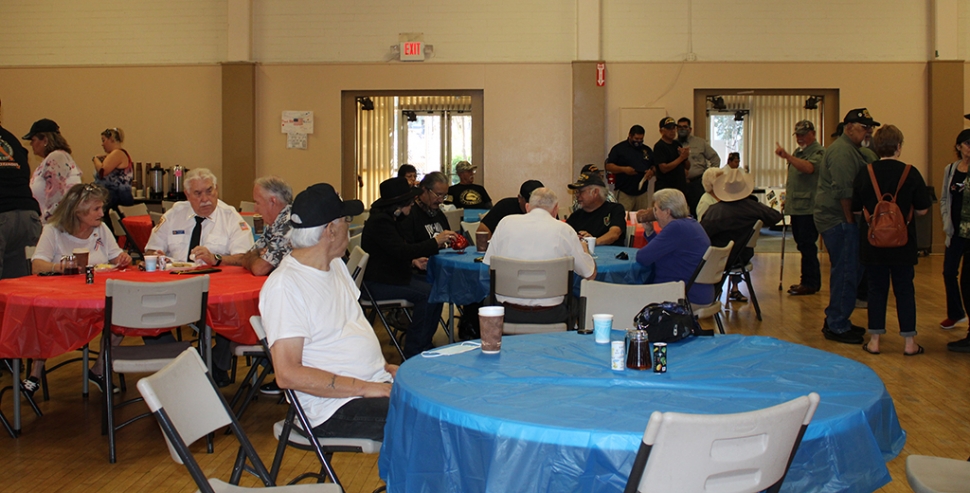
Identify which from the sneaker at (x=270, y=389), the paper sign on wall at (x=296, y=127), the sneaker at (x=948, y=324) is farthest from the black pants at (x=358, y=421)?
the paper sign on wall at (x=296, y=127)

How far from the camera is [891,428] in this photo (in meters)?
2.41

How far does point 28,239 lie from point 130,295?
2684 mm

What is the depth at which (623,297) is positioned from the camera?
363 cm

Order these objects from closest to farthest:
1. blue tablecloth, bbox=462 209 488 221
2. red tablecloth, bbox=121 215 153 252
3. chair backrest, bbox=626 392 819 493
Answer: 1. chair backrest, bbox=626 392 819 493
2. red tablecloth, bbox=121 215 153 252
3. blue tablecloth, bbox=462 209 488 221

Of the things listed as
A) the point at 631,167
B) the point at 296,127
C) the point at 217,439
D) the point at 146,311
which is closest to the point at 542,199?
the point at 217,439

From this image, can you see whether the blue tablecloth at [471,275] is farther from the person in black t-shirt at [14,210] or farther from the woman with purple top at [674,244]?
the person in black t-shirt at [14,210]

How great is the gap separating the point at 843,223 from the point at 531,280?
3069 mm

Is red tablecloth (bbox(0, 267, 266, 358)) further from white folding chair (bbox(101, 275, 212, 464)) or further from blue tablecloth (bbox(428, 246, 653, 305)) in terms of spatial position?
blue tablecloth (bbox(428, 246, 653, 305))

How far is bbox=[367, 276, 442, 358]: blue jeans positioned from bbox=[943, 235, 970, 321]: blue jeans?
3.84 metres

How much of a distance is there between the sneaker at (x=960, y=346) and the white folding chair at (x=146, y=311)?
5.15 metres

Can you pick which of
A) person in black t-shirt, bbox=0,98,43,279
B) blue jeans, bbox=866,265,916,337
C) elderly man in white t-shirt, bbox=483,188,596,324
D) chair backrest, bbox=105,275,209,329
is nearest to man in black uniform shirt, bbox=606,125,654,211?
blue jeans, bbox=866,265,916,337

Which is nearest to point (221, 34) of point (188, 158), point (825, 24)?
point (188, 158)

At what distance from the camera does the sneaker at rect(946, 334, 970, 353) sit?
19.6 feet

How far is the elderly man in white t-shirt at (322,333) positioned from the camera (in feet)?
8.58
